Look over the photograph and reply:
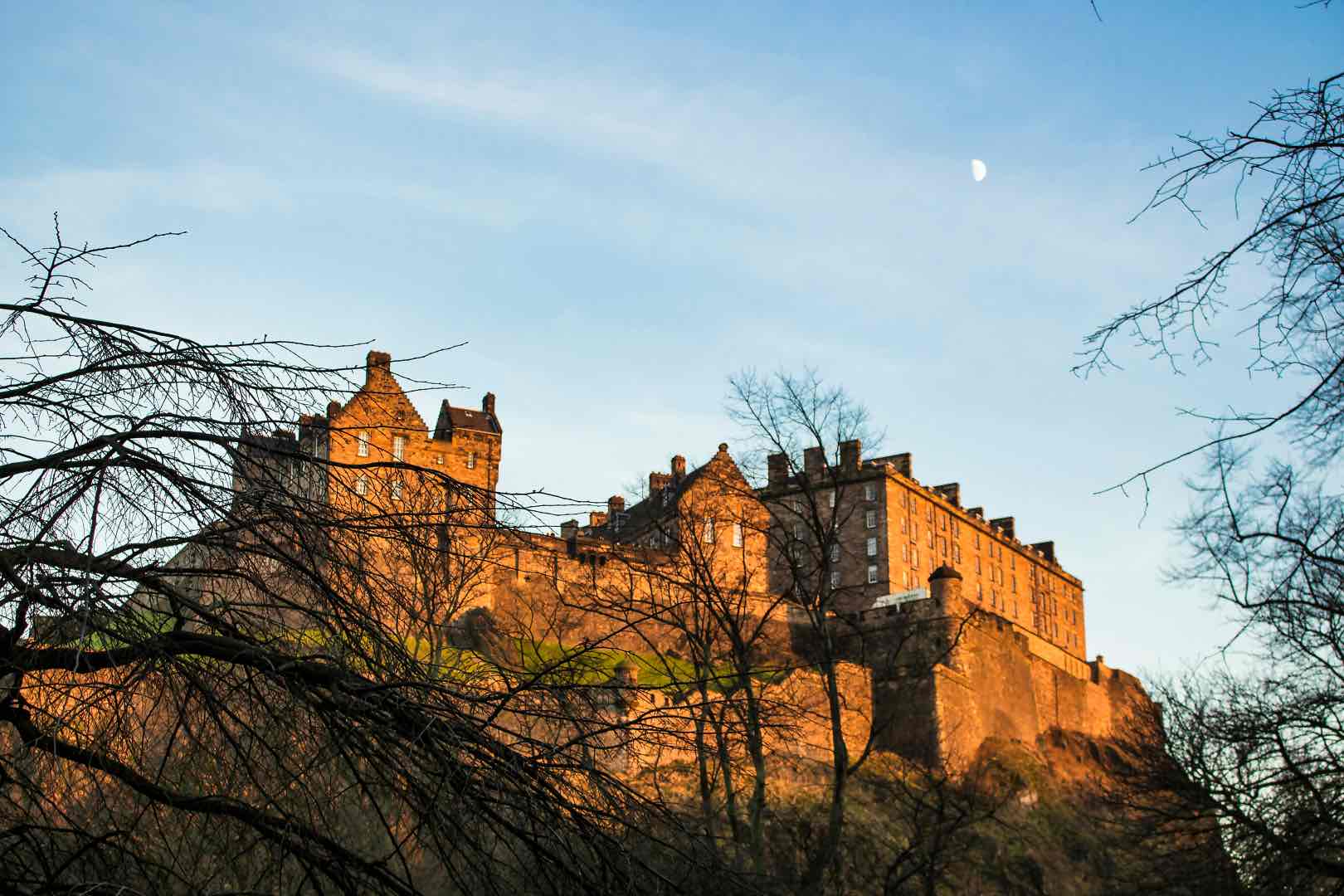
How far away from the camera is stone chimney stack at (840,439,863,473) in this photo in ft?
67.6

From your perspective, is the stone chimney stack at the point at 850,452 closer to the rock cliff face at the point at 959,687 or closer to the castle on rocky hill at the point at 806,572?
the castle on rocky hill at the point at 806,572

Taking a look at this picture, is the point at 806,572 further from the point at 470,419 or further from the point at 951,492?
the point at 951,492

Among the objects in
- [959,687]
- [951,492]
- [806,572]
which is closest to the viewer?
[806,572]

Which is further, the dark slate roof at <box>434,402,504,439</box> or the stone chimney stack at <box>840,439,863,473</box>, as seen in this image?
the dark slate roof at <box>434,402,504,439</box>

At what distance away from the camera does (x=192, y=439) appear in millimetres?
4656

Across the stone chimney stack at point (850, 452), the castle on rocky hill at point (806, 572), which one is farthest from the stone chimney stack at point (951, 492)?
the stone chimney stack at point (850, 452)

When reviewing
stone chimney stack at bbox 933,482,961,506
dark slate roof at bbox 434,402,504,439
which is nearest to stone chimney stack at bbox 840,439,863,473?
dark slate roof at bbox 434,402,504,439

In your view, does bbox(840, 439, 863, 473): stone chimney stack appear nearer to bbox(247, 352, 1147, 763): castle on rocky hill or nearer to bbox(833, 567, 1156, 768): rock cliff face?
bbox(247, 352, 1147, 763): castle on rocky hill

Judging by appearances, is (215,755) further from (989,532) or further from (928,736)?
(989,532)

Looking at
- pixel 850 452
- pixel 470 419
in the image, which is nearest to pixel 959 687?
pixel 470 419

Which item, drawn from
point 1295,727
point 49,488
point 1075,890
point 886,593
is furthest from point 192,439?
point 886,593

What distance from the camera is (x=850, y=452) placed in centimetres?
2209

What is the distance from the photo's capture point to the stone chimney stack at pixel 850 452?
2060 centimetres

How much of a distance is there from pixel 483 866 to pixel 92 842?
1.19m
